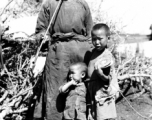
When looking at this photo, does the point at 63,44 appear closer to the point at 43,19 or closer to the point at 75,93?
the point at 43,19

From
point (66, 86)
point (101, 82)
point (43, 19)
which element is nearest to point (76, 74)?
point (66, 86)

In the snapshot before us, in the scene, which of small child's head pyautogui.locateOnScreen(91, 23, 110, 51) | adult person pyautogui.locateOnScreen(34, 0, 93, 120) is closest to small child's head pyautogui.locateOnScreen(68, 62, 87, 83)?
adult person pyautogui.locateOnScreen(34, 0, 93, 120)

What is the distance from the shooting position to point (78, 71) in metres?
3.83

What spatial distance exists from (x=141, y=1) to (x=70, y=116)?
5725 millimetres

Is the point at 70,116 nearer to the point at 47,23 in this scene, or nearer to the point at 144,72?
the point at 47,23

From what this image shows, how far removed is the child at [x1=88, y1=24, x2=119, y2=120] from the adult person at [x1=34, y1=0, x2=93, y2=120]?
1.00 feet

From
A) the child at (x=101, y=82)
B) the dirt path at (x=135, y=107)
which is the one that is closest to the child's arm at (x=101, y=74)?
the child at (x=101, y=82)

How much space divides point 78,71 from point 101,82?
0.29m

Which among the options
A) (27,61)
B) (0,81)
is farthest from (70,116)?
(0,81)

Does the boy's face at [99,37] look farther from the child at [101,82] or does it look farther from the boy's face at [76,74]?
the boy's face at [76,74]

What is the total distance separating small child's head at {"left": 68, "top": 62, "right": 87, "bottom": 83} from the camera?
3830 mm

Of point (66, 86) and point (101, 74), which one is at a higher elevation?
point (101, 74)

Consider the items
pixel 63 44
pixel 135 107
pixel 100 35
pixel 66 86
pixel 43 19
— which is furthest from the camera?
pixel 135 107

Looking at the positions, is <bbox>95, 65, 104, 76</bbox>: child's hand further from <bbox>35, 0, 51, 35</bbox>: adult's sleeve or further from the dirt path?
the dirt path
